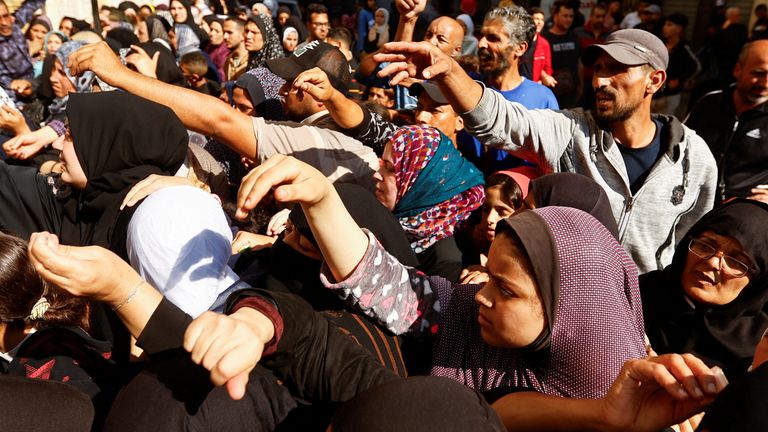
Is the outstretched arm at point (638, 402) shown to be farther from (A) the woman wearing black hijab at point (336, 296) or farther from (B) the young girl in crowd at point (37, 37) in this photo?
(B) the young girl in crowd at point (37, 37)

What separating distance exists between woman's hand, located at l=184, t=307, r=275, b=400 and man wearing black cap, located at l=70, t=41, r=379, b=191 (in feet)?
4.75

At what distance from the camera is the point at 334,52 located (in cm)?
351

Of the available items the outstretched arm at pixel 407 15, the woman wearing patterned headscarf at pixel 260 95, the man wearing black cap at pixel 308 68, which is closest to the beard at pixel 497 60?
the outstretched arm at pixel 407 15

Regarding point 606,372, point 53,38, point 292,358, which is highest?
point 292,358

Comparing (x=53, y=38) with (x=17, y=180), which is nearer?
(x=17, y=180)

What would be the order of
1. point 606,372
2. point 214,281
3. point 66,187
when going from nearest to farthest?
1. point 606,372
2. point 214,281
3. point 66,187

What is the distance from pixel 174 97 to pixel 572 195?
5.31ft

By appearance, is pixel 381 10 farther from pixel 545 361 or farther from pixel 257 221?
pixel 545 361

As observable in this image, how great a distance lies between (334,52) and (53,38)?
4.45 meters

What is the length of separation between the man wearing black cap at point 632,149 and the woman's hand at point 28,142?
227 cm

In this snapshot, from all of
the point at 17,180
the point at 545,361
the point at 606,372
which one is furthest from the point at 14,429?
the point at 17,180

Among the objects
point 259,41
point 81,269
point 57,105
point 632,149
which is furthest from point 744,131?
point 57,105

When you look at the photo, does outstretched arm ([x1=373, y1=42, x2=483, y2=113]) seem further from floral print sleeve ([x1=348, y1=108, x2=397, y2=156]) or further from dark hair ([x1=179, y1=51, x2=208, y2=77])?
dark hair ([x1=179, y1=51, x2=208, y2=77])

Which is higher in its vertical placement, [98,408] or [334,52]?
[334,52]
